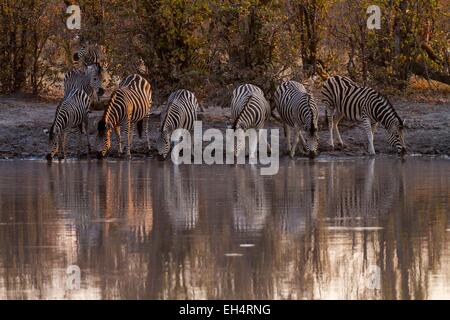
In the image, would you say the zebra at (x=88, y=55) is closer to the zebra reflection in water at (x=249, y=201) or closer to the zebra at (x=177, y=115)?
the zebra at (x=177, y=115)

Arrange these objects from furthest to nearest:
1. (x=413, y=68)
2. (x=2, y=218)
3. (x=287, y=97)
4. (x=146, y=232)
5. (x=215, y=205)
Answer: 1. (x=413, y=68)
2. (x=287, y=97)
3. (x=215, y=205)
4. (x=2, y=218)
5. (x=146, y=232)

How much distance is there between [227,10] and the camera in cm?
2417

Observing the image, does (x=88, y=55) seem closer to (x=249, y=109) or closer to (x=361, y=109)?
(x=249, y=109)

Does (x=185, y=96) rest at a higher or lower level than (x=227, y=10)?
lower

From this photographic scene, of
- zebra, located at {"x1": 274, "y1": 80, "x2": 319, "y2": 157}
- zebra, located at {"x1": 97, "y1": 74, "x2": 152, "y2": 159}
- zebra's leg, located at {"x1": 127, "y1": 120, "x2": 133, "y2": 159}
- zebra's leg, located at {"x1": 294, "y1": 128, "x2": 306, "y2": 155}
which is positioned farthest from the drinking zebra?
zebra's leg, located at {"x1": 294, "y1": 128, "x2": 306, "y2": 155}

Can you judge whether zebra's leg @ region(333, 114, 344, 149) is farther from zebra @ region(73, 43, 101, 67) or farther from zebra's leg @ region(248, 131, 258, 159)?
zebra @ region(73, 43, 101, 67)

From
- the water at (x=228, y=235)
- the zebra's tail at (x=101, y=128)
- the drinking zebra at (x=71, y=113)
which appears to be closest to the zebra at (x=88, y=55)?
the drinking zebra at (x=71, y=113)

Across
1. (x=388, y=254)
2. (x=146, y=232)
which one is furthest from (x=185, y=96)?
(x=388, y=254)

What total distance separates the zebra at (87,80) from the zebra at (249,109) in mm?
3197

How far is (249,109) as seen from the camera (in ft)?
71.9

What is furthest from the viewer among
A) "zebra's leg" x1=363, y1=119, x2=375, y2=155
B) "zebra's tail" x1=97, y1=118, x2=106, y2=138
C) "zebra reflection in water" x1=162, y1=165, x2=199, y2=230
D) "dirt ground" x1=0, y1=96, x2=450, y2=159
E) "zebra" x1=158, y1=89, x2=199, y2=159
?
"dirt ground" x1=0, y1=96, x2=450, y2=159

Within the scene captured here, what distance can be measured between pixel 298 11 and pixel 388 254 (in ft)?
50.9

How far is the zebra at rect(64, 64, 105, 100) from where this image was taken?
2416 cm

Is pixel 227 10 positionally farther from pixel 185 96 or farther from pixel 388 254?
pixel 388 254
